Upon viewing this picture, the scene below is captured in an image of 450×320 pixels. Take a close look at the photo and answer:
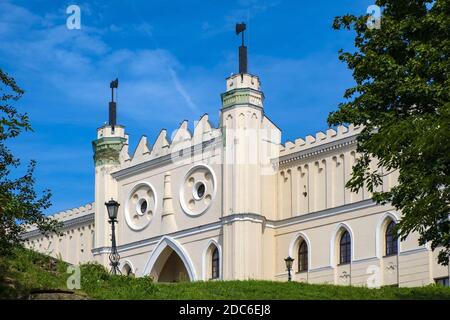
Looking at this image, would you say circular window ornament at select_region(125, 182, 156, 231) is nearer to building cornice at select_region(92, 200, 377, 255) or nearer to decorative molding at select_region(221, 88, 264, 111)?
building cornice at select_region(92, 200, 377, 255)

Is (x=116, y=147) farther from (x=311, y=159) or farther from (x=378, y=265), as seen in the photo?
(x=378, y=265)

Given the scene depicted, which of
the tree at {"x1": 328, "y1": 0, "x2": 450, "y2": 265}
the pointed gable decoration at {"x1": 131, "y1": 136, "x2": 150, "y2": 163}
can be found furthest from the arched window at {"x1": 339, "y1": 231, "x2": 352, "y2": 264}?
the tree at {"x1": 328, "y1": 0, "x2": 450, "y2": 265}

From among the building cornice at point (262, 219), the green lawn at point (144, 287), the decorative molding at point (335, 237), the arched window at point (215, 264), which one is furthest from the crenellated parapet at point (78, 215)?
the green lawn at point (144, 287)

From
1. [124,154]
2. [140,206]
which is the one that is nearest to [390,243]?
[140,206]

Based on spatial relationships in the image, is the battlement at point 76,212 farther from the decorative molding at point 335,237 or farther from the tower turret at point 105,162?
the decorative molding at point 335,237

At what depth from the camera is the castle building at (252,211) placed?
53.4m

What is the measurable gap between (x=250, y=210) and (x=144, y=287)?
27781 millimetres

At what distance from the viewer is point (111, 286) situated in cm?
2934

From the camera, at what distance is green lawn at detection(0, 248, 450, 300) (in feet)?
90.6

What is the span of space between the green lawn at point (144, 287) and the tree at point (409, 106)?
323cm

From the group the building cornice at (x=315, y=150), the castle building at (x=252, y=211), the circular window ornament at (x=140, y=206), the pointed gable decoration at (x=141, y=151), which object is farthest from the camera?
the pointed gable decoration at (x=141, y=151)

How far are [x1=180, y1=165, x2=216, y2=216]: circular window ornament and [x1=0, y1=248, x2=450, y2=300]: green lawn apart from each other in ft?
90.0

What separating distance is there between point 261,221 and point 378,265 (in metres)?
7.05

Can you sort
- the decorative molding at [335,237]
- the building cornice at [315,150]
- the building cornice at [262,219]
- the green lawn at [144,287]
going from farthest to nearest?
the building cornice at [315,150] < the decorative molding at [335,237] < the building cornice at [262,219] < the green lawn at [144,287]
